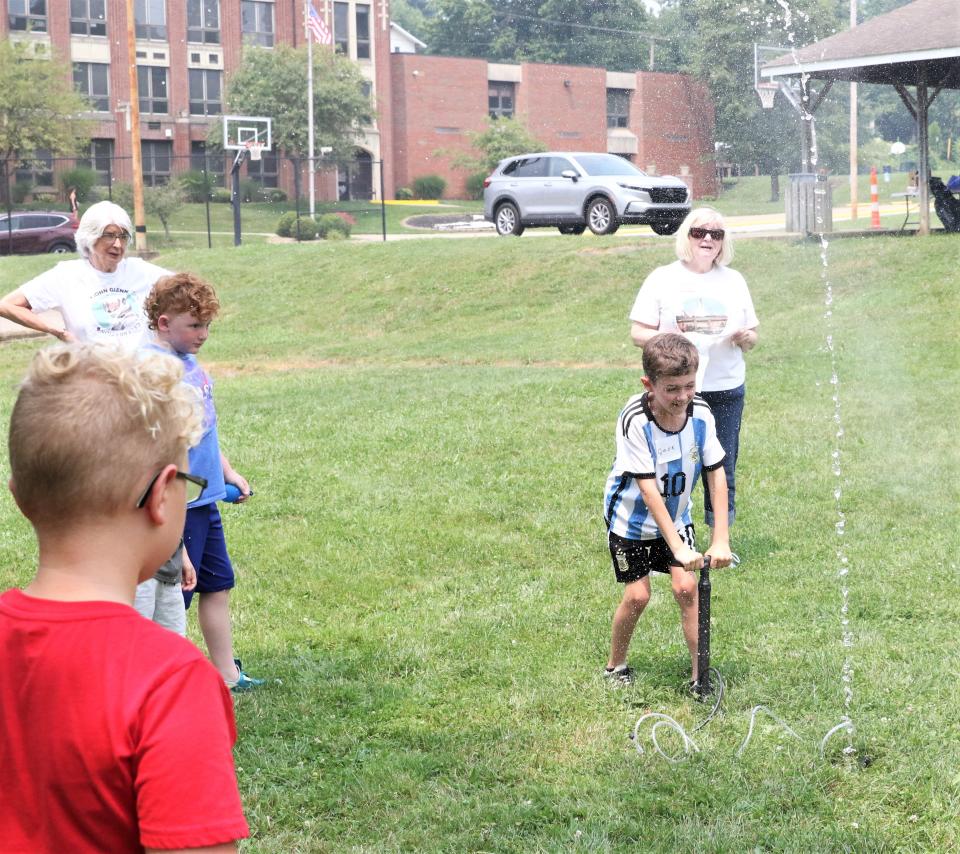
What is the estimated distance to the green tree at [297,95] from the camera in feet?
183

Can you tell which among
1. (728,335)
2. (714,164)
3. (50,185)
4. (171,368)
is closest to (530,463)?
(728,335)

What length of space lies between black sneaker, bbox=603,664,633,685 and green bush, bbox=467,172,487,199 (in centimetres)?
5646

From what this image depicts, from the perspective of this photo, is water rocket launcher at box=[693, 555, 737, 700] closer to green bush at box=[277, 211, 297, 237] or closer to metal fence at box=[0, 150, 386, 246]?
green bush at box=[277, 211, 297, 237]

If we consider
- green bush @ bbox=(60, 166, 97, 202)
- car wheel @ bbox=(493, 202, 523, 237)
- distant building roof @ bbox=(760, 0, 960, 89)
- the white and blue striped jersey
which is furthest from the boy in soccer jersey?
green bush @ bbox=(60, 166, 97, 202)

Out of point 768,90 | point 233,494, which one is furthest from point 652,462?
point 768,90

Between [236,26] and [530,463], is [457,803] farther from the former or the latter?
[236,26]

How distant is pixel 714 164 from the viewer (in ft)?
135

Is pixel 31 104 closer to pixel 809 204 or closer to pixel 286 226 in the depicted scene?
pixel 286 226

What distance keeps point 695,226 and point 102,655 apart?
5239 millimetres

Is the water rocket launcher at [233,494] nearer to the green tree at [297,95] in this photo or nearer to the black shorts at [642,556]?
the black shorts at [642,556]

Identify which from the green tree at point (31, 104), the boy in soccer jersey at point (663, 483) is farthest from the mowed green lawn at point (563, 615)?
the green tree at point (31, 104)

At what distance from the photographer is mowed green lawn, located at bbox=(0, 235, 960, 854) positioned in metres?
4.25

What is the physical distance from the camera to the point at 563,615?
6324mm

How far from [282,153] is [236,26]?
305 inches
